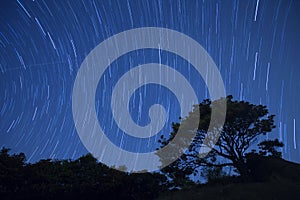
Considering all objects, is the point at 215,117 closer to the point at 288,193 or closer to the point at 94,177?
the point at 288,193

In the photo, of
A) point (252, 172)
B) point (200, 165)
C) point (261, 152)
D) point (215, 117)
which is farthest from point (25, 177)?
point (261, 152)

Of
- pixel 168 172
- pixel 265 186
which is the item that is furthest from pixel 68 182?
pixel 265 186

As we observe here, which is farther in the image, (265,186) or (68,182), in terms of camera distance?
(68,182)

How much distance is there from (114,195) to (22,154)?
28.3ft

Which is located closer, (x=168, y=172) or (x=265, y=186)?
(x=265, y=186)

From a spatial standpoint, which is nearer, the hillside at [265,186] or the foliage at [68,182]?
the hillside at [265,186]

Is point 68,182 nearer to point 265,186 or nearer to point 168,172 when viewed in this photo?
point 168,172

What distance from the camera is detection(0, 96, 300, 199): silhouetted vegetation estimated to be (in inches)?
591

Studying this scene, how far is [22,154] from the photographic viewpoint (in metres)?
17.3

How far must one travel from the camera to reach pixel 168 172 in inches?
665

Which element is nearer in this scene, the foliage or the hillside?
the hillside

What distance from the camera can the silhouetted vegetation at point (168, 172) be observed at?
49.3 ft

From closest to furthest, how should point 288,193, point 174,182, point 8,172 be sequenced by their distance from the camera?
point 288,193
point 8,172
point 174,182

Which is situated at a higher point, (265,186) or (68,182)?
(265,186)
